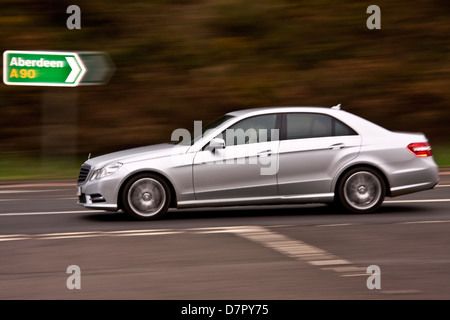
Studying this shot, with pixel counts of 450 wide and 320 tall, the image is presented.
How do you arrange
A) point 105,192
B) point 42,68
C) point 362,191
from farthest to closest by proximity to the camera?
point 42,68 → point 362,191 → point 105,192

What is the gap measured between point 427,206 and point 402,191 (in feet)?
3.76

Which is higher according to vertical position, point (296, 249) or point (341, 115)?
point (341, 115)

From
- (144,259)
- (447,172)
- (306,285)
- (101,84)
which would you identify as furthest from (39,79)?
(306,285)

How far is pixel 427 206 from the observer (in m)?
12.5

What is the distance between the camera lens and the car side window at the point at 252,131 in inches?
440

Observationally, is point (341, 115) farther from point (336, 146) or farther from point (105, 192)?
point (105, 192)

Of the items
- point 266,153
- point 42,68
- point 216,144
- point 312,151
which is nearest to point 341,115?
point 312,151

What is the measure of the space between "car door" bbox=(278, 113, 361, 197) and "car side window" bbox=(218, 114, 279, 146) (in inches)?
6.8

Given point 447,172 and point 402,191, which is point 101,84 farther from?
point 402,191

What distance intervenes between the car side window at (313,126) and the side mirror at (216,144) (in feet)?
3.02

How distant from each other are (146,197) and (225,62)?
14.2 meters

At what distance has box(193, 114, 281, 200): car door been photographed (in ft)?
36.1

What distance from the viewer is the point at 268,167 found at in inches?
436

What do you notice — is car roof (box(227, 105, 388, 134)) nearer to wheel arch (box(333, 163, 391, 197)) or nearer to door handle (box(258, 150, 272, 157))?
wheel arch (box(333, 163, 391, 197))
